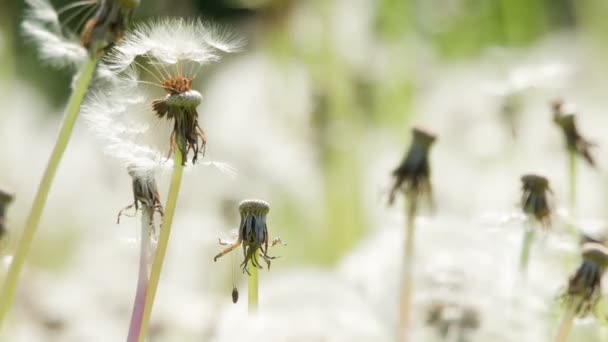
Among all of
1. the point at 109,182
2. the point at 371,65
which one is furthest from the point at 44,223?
the point at 371,65

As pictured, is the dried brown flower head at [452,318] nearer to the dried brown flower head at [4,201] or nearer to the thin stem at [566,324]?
the thin stem at [566,324]

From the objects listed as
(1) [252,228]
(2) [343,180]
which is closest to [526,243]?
(1) [252,228]

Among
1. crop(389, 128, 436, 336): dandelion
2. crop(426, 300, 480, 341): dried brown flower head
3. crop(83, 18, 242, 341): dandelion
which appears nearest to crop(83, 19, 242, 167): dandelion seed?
crop(83, 18, 242, 341): dandelion

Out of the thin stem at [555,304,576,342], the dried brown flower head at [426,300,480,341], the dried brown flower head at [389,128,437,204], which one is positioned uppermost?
the dried brown flower head at [389,128,437,204]

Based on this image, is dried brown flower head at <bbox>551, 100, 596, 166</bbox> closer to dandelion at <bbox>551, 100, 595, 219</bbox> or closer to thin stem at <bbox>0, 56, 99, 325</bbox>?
dandelion at <bbox>551, 100, 595, 219</bbox>

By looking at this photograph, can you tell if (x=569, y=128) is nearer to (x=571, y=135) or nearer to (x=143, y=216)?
(x=571, y=135)

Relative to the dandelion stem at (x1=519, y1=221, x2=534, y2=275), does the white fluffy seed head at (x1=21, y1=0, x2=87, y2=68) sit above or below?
above

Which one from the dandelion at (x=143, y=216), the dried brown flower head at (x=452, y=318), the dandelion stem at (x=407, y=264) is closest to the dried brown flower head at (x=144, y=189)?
the dandelion at (x=143, y=216)

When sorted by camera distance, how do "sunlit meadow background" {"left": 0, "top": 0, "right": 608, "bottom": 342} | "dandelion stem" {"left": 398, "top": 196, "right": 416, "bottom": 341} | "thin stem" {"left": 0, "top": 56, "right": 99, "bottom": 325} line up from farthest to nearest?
"sunlit meadow background" {"left": 0, "top": 0, "right": 608, "bottom": 342} → "dandelion stem" {"left": 398, "top": 196, "right": 416, "bottom": 341} → "thin stem" {"left": 0, "top": 56, "right": 99, "bottom": 325}
